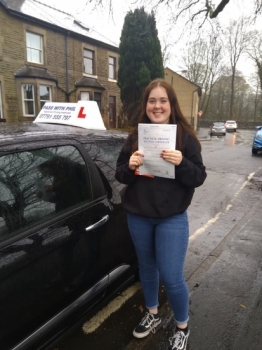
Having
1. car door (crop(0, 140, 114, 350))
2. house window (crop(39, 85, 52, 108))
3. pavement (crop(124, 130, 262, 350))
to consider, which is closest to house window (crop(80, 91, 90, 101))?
house window (crop(39, 85, 52, 108))

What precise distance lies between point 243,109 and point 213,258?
57221 mm

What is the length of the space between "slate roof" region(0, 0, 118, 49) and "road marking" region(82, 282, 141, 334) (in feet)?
55.7

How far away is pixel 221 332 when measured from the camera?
7.63 ft

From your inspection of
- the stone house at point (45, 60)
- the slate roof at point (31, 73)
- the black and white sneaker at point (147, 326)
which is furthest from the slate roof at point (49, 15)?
the black and white sneaker at point (147, 326)

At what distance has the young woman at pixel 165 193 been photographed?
5.95ft

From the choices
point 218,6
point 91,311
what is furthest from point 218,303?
point 218,6

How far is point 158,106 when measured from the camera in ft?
6.01

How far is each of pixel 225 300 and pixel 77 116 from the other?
232 cm

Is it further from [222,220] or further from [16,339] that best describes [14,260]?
[222,220]

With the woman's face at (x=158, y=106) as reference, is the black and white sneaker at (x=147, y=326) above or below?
below

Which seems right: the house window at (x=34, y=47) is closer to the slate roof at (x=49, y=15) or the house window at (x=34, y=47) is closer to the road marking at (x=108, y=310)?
the slate roof at (x=49, y=15)

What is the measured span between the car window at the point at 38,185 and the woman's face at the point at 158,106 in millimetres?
613

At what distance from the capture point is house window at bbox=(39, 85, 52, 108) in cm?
1726

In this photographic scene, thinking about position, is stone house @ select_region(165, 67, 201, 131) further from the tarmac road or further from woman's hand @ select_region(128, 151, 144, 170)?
woman's hand @ select_region(128, 151, 144, 170)
